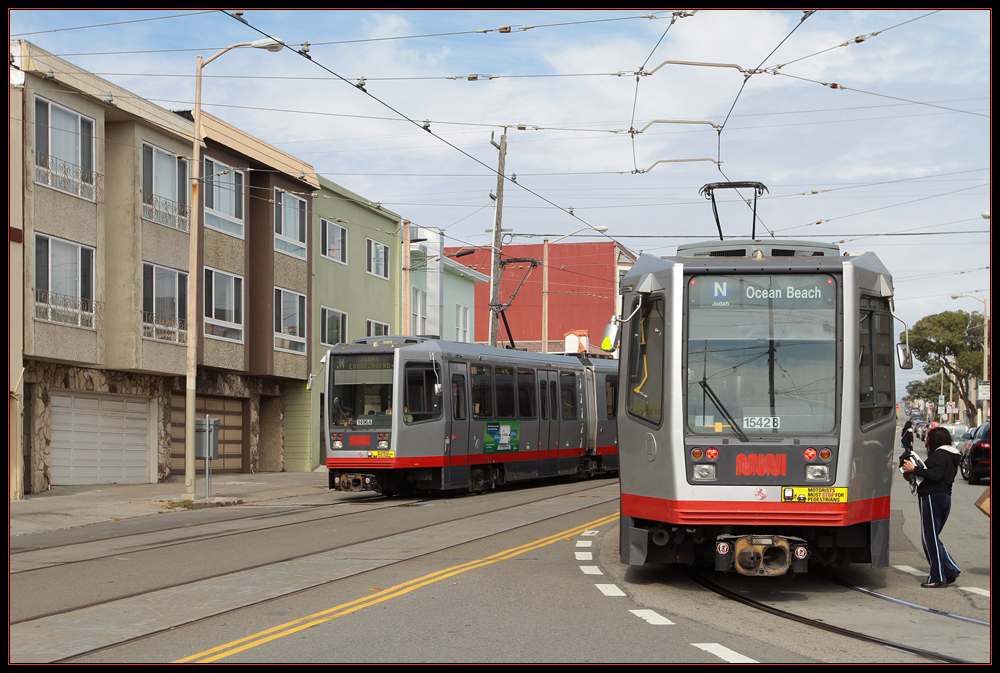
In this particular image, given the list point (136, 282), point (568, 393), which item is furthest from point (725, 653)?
point (136, 282)

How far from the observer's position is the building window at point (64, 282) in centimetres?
2239

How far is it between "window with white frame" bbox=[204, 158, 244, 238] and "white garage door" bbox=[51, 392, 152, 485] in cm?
→ 543

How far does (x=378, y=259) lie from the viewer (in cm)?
3934

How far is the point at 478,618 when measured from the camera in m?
8.41

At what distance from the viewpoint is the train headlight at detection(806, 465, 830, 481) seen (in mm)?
9227

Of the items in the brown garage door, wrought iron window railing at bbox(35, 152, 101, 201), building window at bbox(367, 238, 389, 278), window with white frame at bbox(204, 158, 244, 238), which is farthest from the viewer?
building window at bbox(367, 238, 389, 278)

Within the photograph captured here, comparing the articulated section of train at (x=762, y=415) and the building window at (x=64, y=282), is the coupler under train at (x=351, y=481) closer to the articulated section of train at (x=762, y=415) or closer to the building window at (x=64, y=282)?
the building window at (x=64, y=282)

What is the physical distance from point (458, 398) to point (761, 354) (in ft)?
41.5

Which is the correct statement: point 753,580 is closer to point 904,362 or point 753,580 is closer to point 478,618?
point 904,362

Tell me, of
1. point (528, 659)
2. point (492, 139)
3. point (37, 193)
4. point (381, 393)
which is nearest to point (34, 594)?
point (528, 659)

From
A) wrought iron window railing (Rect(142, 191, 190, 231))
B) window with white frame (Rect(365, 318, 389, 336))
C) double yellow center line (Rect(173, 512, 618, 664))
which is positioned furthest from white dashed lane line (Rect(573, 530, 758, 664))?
window with white frame (Rect(365, 318, 389, 336))

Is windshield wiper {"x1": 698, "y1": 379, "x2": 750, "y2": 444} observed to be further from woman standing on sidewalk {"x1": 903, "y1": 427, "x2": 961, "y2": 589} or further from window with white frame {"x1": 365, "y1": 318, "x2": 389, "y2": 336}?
window with white frame {"x1": 365, "y1": 318, "x2": 389, "y2": 336}

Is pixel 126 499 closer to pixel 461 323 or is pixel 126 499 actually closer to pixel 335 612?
pixel 335 612

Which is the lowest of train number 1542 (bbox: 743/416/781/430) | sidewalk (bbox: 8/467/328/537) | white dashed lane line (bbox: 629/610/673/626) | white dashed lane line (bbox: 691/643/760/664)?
sidewalk (bbox: 8/467/328/537)
